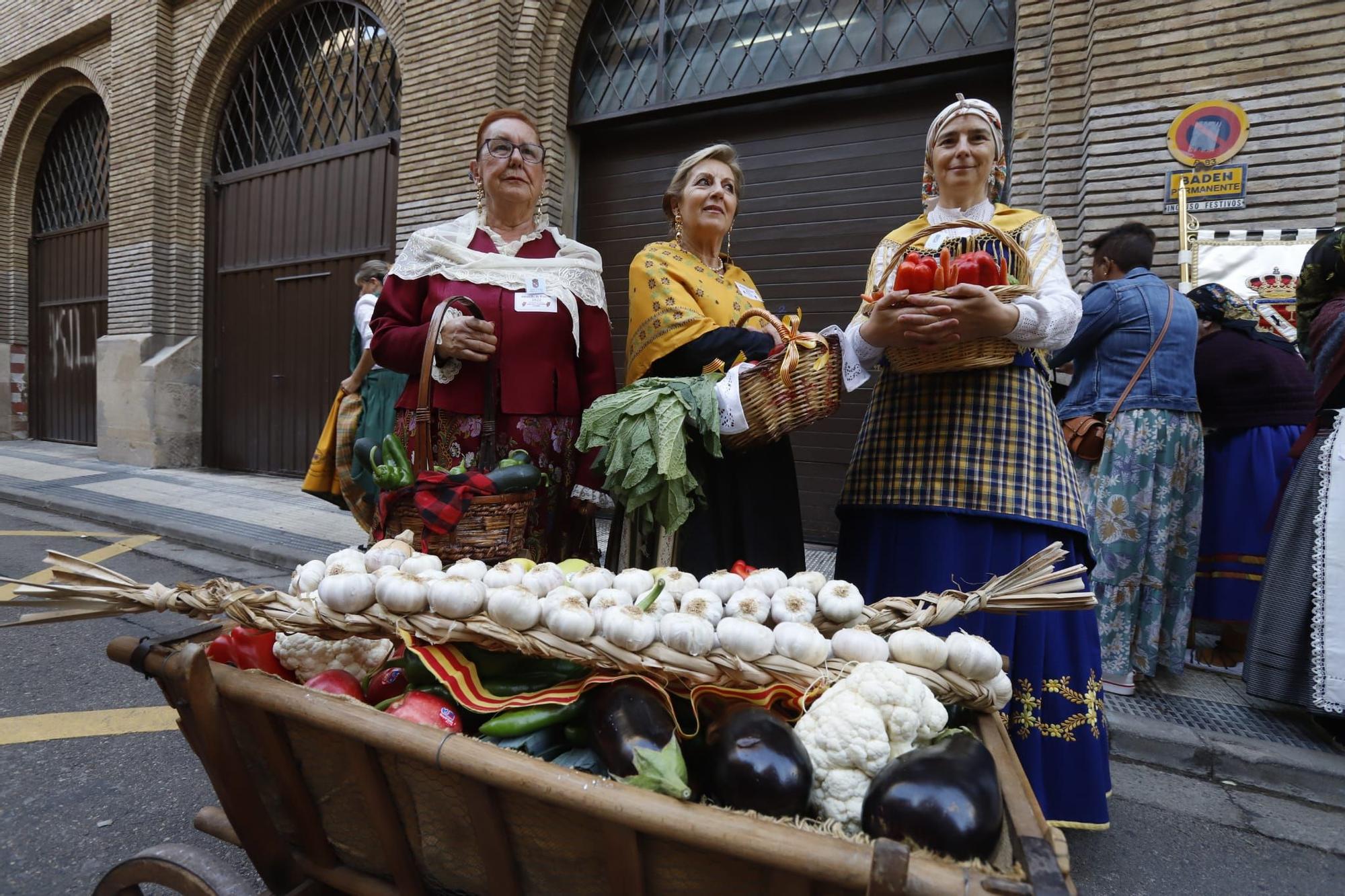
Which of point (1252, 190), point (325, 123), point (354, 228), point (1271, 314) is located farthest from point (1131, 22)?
point (325, 123)

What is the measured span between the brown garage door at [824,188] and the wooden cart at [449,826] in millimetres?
4584

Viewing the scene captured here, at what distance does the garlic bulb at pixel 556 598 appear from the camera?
3.95 ft

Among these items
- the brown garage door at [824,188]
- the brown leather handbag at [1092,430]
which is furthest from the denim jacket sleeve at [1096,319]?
the brown garage door at [824,188]

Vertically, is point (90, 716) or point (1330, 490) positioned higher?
point (1330, 490)

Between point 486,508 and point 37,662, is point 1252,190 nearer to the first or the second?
point 486,508

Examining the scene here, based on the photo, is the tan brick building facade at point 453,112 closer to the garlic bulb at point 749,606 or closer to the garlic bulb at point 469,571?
the garlic bulb at point 749,606

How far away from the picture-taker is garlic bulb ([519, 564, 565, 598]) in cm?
130

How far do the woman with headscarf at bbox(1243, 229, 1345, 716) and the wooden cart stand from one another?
2575 mm

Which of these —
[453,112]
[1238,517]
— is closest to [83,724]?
[1238,517]

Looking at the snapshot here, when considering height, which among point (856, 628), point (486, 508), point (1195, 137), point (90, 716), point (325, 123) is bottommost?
point (90, 716)

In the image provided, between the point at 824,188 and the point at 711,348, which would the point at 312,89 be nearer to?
the point at 824,188

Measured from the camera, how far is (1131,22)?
4168 mm

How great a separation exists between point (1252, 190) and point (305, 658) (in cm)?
490

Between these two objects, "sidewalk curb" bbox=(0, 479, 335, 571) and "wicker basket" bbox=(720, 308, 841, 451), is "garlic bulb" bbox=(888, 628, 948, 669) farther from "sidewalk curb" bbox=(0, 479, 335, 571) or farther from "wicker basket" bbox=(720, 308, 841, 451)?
"sidewalk curb" bbox=(0, 479, 335, 571)
